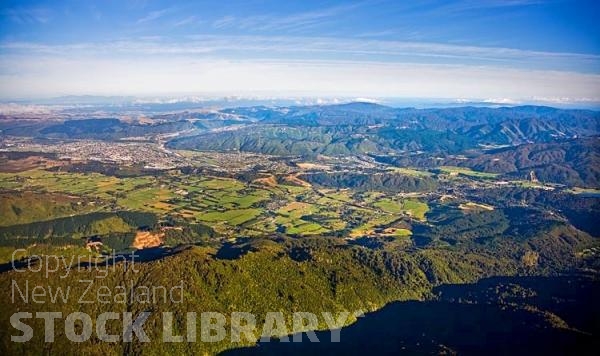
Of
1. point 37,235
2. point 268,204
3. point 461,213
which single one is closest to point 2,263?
point 37,235

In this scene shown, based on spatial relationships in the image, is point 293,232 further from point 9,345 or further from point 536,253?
point 9,345

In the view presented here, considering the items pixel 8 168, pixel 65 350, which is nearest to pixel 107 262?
pixel 65 350

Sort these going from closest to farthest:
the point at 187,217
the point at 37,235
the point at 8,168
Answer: the point at 37,235 < the point at 187,217 < the point at 8,168

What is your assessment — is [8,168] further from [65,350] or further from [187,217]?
[65,350]

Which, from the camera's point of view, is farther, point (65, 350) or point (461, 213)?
point (461, 213)

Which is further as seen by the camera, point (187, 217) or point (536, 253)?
point (187, 217)

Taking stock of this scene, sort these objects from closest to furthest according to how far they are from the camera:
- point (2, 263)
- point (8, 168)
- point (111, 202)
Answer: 1. point (2, 263)
2. point (111, 202)
3. point (8, 168)

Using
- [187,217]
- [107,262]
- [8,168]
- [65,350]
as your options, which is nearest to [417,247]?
[187,217]

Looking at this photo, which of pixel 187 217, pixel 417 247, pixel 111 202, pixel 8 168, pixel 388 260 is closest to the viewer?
pixel 388 260

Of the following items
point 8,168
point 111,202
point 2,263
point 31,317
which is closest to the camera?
point 31,317
